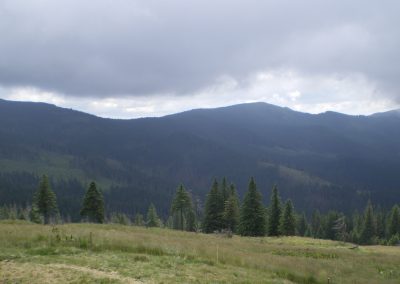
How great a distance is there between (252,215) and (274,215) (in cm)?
653

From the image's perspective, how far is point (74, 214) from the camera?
19588 cm

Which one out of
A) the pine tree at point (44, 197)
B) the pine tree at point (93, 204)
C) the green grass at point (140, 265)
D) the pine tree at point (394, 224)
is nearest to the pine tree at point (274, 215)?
the pine tree at point (93, 204)

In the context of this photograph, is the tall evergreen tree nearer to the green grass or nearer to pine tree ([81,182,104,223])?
pine tree ([81,182,104,223])

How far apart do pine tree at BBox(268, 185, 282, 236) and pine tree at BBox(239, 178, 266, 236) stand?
4927mm

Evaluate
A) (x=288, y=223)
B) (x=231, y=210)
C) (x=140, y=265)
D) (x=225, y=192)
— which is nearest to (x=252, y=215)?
(x=231, y=210)

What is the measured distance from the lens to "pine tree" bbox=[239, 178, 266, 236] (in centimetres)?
6475

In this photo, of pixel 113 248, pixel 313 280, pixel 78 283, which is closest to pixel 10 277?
pixel 78 283

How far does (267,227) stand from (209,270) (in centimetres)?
5675

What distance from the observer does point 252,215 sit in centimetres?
6519

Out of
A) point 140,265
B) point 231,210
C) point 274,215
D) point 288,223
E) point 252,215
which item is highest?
point 140,265

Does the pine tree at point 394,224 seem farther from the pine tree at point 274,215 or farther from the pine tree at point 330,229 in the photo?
the pine tree at point 274,215

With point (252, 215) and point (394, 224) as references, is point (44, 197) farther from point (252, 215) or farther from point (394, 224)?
point (394, 224)

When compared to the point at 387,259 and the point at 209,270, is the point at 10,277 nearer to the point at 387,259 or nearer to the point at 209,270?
the point at 209,270

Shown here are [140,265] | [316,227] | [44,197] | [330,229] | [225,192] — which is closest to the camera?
[140,265]
